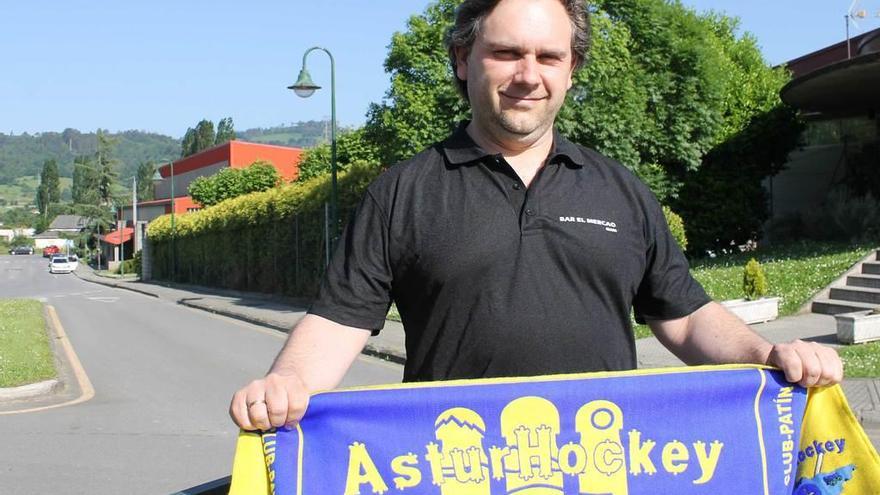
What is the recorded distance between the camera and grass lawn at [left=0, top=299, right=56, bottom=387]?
40.9 feet

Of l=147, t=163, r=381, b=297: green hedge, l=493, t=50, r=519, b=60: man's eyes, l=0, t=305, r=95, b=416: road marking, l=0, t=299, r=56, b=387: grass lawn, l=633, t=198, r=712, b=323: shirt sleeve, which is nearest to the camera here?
l=493, t=50, r=519, b=60: man's eyes

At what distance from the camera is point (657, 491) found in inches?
97.4

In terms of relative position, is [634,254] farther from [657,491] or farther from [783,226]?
[783,226]

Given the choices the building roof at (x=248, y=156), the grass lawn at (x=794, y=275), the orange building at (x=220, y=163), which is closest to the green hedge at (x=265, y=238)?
the grass lawn at (x=794, y=275)

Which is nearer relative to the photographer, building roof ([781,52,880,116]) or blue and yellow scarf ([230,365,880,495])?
blue and yellow scarf ([230,365,880,495])

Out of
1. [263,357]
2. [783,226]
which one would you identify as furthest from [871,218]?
[263,357]

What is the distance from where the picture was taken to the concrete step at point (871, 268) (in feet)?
59.3

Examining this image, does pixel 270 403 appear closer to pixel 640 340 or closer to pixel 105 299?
pixel 640 340

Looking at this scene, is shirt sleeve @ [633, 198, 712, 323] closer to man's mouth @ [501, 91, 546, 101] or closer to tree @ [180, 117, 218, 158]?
man's mouth @ [501, 91, 546, 101]

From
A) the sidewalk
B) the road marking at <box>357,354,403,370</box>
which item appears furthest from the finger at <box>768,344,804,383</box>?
the road marking at <box>357,354,403,370</box>

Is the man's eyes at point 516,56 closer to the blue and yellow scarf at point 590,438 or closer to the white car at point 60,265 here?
the blue and yellow scarf at point 590,438

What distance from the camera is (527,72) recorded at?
248cm

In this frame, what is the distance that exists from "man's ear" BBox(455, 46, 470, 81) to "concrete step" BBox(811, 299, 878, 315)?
606 inches

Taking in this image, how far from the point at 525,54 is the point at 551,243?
1.60 feet
